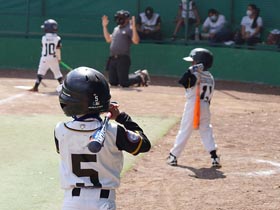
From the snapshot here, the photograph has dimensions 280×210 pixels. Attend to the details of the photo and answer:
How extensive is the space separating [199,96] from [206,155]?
4.04 feet

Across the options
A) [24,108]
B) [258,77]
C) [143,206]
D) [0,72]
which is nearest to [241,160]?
[143,206]

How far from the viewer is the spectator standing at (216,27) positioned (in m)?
18.7

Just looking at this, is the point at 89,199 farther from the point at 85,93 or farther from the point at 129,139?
the point at 85,93

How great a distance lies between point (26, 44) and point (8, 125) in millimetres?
9461

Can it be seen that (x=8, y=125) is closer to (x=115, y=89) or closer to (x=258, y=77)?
(x=115, y=89)

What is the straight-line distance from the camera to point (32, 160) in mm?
8750

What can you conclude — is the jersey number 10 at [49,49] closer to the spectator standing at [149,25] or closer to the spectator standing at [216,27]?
the spectator standing at [149,25]

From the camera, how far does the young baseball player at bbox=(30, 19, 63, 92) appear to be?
50.1ft

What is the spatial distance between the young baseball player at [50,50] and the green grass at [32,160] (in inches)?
142

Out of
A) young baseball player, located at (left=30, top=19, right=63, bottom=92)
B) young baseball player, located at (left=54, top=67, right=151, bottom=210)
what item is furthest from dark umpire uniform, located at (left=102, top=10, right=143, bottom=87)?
young baseball player, located at (left=54, top=67, right=151, bottom=210)

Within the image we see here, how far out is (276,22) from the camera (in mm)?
18750

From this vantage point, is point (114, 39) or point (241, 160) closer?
point (241, 160)

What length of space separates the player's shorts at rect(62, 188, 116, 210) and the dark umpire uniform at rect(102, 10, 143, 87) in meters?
12.2

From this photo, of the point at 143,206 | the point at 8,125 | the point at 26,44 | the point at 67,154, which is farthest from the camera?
the point at 26,44
